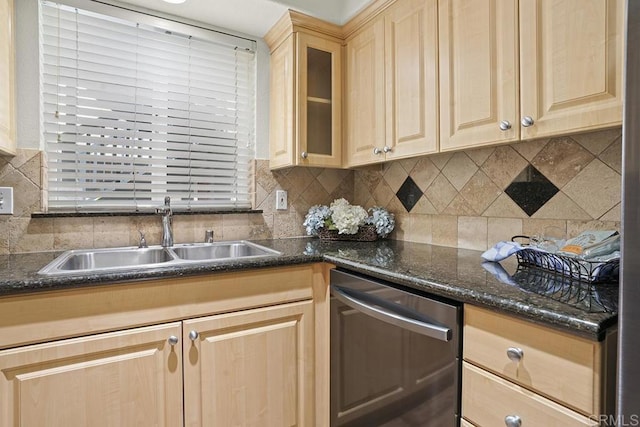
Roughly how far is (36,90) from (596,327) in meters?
2.15

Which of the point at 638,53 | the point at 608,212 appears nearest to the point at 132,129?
the point at 638,53

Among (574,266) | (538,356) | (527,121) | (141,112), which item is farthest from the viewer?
(141,112)

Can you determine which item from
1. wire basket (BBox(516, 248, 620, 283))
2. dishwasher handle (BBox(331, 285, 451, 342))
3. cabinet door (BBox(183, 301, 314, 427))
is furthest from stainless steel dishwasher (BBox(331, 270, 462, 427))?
wire basket (BBox(516, 248, 620, 283))

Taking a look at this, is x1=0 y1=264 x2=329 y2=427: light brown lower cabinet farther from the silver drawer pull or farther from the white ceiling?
the white ceiling

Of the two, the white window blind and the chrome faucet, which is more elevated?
the white window blind

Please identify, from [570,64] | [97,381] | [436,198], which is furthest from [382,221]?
[97,381]

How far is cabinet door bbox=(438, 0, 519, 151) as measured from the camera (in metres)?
1.18

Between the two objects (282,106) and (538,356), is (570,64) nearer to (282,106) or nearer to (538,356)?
(538,356)

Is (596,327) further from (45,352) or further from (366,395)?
(45,352)

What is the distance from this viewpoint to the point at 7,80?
1399 mm

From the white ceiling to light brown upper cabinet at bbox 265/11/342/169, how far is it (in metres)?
0.05

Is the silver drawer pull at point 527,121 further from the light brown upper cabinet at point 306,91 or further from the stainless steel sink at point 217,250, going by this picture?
Result: the stainless steel sink at point 217,250

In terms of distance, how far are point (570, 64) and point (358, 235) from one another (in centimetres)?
120

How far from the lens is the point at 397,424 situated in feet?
3.72
